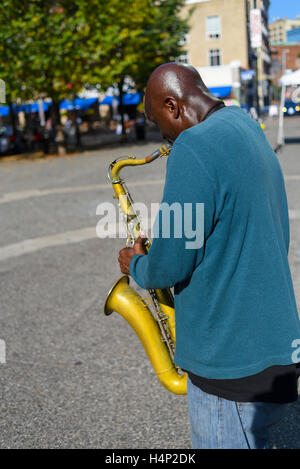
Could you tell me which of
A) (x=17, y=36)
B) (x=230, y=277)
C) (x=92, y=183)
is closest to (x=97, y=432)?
(x=230, y=277)

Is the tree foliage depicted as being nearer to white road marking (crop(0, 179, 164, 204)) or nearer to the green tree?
the green tree

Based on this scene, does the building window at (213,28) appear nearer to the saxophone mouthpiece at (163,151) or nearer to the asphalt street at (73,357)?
the asphalt street at (73,357)

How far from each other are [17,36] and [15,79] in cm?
163

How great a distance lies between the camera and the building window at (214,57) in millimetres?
51594

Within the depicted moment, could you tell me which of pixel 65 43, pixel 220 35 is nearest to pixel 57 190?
pixel 65 43

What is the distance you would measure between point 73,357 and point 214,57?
51.6 meters

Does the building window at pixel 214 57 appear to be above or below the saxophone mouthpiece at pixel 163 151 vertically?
below

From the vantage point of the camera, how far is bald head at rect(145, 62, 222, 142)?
5.41 feet

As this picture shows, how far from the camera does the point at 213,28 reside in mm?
51312

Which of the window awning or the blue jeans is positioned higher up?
the blue jeans

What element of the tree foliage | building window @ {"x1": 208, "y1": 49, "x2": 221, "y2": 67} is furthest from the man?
building window @ {"x1": 208, "y1": 49, "x2": 221, "y2": 67}

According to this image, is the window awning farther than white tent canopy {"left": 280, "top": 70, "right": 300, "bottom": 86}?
Yes

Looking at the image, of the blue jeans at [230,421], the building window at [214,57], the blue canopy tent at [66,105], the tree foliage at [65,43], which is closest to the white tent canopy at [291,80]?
the tree foliage at [65,43]
